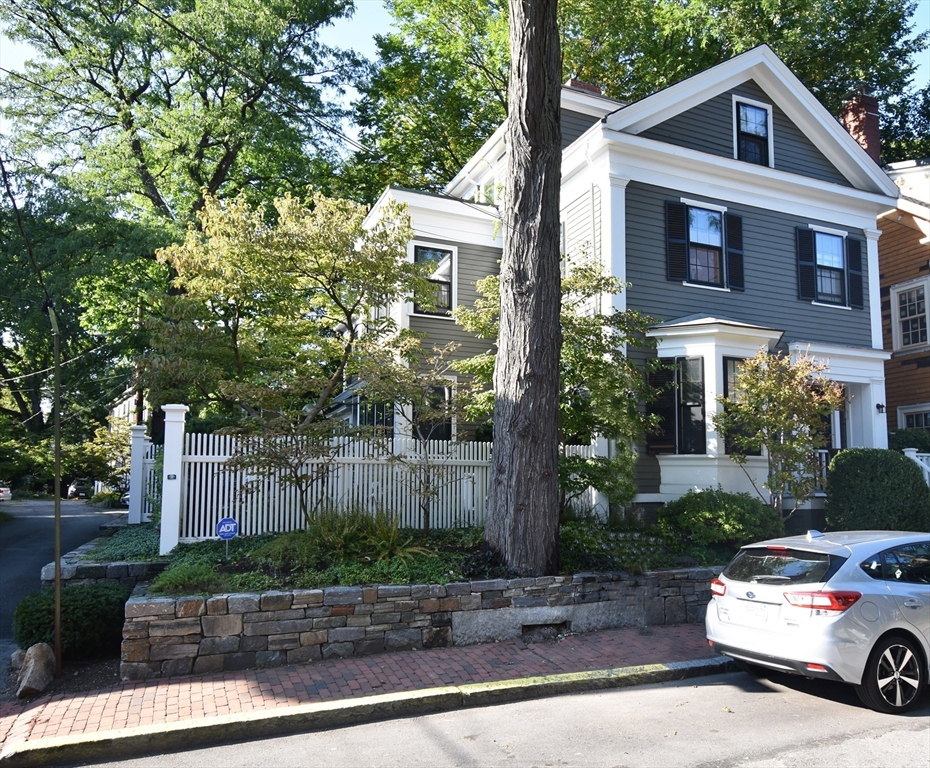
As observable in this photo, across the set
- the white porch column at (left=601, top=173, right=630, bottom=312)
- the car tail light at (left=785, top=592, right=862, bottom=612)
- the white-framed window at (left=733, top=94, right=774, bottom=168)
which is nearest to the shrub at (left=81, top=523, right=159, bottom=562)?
the car tail light at (left=785, top=592, right=862, bottom=612)

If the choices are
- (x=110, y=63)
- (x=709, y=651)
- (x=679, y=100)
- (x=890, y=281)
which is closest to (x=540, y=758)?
(x=709, y=651)

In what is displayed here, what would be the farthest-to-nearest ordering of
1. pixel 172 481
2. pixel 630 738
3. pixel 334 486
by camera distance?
pixel 334 486 < pixel 172 481 < pixel 630 738

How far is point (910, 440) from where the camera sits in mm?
17125

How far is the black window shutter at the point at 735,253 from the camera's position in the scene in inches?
598

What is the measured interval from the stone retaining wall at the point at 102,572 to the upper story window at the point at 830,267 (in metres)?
13.7

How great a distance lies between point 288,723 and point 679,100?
1387 centimetres

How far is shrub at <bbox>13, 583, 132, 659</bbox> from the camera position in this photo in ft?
25.0

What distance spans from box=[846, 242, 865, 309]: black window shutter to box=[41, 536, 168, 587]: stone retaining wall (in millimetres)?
14862

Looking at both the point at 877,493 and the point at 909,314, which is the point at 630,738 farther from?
the point at 909,314

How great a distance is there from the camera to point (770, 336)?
45.2 ft

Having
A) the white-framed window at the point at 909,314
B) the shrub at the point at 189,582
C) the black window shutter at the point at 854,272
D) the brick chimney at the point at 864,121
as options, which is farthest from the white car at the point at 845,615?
the white-framed window at the point at 909,314

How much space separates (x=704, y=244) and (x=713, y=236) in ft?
1.06

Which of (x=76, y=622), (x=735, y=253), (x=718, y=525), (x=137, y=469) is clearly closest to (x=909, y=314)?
(x=735, y=253)

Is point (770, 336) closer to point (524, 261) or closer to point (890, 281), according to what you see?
point (524, 261)
